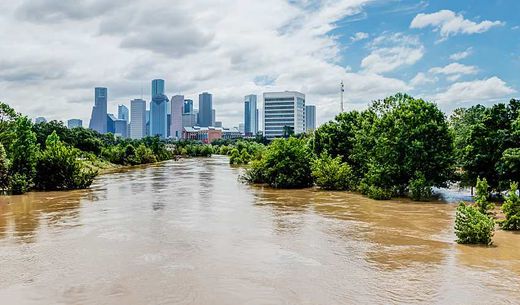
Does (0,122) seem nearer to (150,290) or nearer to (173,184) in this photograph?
(173,184)

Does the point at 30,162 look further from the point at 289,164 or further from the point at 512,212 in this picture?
the point at 512,212

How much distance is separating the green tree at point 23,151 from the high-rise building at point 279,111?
149 m

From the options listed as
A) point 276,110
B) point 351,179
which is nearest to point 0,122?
point 351,179

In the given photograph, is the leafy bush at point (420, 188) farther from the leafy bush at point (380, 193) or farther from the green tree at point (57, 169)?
the green tree at point (57, 169)

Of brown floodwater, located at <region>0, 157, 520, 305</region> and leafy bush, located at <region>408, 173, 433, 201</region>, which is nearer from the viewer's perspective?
brown floodwater, located at <region>0, 157, 520, 305</region>

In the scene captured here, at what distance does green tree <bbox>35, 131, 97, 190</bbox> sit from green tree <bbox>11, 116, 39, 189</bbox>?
120 centimetres

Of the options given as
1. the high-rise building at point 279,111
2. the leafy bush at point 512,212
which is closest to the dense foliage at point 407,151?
the leafy bush at point 512,212

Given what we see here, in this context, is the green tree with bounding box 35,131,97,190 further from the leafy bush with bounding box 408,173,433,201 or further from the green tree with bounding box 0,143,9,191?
the leafy bush with bounding box 408,173,433,201

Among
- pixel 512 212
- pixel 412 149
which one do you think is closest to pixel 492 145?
pixel 412 149

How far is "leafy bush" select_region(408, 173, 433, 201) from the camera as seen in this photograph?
1115 inches

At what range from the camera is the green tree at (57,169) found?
36.2 meters

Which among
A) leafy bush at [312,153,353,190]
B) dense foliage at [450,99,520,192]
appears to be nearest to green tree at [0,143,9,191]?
leafy bush at [312,153,353,190]

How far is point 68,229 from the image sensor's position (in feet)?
67.6

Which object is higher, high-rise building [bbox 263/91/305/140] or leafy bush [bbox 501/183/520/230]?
high-rise building [bbox 263/91/305/140]
